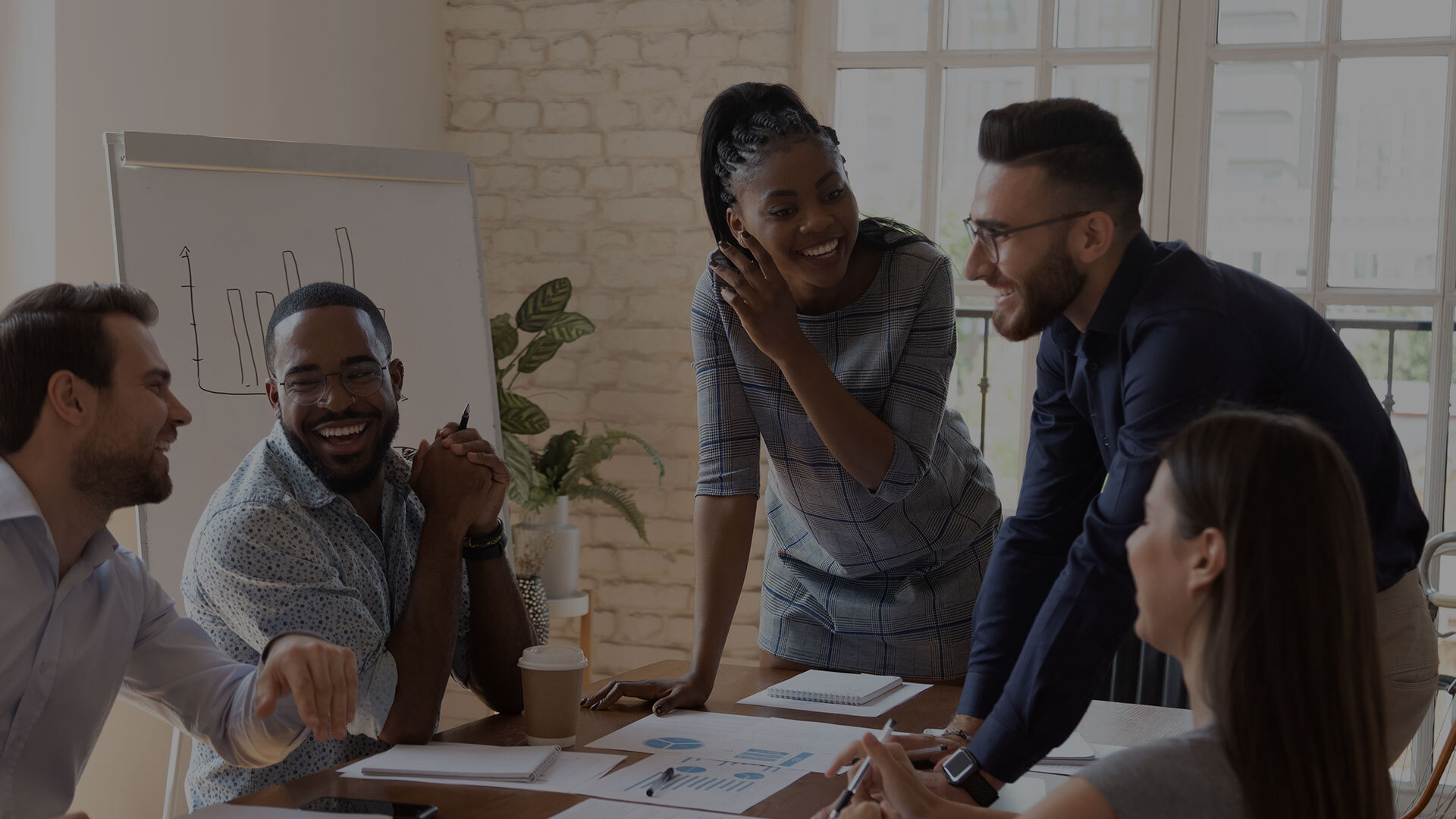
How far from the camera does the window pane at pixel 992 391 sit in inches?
146

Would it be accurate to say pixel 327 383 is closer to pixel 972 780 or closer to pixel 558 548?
pixel 972 780

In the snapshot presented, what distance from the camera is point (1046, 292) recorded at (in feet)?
4.59

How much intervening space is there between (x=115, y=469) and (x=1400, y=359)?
3.09 m

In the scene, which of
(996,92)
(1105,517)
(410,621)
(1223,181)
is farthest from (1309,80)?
(410,621)

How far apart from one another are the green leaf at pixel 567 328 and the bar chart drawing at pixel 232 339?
118 centimetres

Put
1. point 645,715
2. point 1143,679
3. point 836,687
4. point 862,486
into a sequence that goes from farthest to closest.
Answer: point 1143,679 → point 862,486 → point 836,687 → point 645,715

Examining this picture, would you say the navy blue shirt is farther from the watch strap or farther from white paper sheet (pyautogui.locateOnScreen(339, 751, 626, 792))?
the watch strap

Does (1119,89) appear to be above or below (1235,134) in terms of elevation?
above

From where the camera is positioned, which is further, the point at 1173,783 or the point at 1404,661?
the point at 1404,661

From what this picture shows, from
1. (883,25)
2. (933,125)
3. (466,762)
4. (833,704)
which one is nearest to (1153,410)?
(833,704)

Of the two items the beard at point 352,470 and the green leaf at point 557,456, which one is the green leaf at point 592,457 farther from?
the beard at point 352,470

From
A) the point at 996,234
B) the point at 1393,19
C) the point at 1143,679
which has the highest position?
the point at 1393,19

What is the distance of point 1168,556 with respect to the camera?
3.31ft

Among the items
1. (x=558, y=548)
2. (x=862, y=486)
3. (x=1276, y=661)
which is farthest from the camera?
(x=558, y=548)
